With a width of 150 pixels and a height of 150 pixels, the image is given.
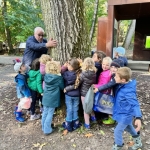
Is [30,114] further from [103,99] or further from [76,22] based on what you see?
[76,22]

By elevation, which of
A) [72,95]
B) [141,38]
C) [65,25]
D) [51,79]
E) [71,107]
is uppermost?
[65,25]

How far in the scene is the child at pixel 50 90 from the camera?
3.09m

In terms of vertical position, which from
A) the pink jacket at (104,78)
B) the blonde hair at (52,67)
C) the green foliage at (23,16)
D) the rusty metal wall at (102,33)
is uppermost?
the green foliage at (23,16)

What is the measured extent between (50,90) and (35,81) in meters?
0.53

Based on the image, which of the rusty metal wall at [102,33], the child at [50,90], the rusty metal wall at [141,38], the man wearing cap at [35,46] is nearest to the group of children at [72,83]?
the child at [50,90]

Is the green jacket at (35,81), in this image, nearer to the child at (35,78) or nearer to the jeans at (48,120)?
the child at (35,78)

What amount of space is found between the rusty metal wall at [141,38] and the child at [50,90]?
7921 millimetres

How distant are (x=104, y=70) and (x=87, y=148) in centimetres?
142

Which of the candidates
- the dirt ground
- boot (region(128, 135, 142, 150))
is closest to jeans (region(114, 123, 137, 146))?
boot (region(128, 135, 142, 150))

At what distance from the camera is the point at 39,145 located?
9.89 ft

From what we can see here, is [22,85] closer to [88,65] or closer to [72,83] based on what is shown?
[72,83]

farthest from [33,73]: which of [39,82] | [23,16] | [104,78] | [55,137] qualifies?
[23,16]

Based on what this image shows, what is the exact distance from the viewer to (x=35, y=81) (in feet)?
11.6

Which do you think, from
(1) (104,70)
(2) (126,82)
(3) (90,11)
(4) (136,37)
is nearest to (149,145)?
(2) (126,82)
